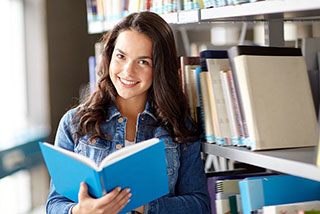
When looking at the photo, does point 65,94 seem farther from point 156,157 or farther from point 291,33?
point 156,157

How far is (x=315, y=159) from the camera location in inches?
46.3

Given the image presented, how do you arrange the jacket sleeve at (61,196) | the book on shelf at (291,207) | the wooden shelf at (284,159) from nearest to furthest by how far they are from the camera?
the wooden shelf at (284,159) < the book on shelf at (291,207) < the jacket sleeve at (61,196)

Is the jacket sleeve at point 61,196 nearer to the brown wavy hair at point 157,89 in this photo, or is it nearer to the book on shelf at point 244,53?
the brown wavy hair at point 157,89

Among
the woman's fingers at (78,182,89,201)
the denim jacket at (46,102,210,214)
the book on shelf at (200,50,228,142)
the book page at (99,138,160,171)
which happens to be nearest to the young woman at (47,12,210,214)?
the denim jacket at (46,102,210,214)

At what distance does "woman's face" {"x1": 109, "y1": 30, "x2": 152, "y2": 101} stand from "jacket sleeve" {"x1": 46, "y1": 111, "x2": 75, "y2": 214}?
25 cm

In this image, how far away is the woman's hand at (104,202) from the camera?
1375 millimetres

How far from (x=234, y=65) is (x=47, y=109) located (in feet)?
9.69

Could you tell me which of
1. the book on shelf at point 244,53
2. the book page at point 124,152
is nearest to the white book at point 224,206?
the book on shelf at point 244,53

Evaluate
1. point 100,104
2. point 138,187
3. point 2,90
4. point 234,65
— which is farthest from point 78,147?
point 2,90

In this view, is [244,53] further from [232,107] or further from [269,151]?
[269,151]

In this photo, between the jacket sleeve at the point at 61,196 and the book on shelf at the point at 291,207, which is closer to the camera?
the book on shelf at the point at 291,207

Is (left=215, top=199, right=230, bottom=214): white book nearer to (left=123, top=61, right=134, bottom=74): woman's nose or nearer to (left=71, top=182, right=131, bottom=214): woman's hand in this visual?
(left=71, top=182, right=131, bottom=214): woman's hand

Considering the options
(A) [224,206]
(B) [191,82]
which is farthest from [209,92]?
(A) [224,206]

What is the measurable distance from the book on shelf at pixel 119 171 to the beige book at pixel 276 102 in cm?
29
